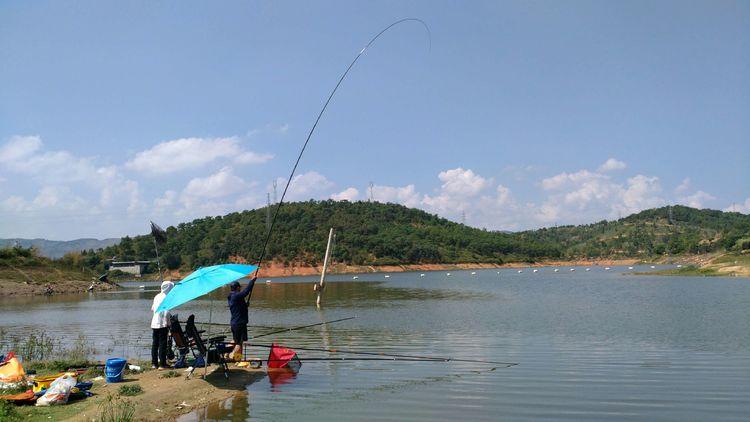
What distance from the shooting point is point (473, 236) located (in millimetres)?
188125

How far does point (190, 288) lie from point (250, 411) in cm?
287

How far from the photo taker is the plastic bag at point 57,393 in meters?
10.4

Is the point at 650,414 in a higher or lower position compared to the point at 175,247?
lower

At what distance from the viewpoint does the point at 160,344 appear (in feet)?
45.5

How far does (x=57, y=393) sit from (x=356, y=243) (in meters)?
145

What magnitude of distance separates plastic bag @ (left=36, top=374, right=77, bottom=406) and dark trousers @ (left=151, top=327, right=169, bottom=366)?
9.50 ft

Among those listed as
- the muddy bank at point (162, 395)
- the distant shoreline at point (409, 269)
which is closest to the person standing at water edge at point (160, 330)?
the muddy bank at point (162, 395)

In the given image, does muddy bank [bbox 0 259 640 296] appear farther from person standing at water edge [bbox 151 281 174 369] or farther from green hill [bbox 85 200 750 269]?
person standing at water edge [bbox 151 281 174 369]

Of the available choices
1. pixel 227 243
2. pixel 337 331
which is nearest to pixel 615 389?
pixel 337 331

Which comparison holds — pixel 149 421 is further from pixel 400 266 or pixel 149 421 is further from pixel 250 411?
pixel 400 266

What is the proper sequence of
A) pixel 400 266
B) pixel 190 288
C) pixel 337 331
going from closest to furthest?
pixel 190 288, pixel 337 331, pixel 400 266

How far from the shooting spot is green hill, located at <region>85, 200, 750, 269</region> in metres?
136

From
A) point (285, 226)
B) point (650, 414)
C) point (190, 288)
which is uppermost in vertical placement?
point (285, 226)

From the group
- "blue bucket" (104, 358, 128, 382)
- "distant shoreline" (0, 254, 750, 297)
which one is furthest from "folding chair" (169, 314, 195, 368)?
"distant shoreline" (0, 254, 750, 297)
